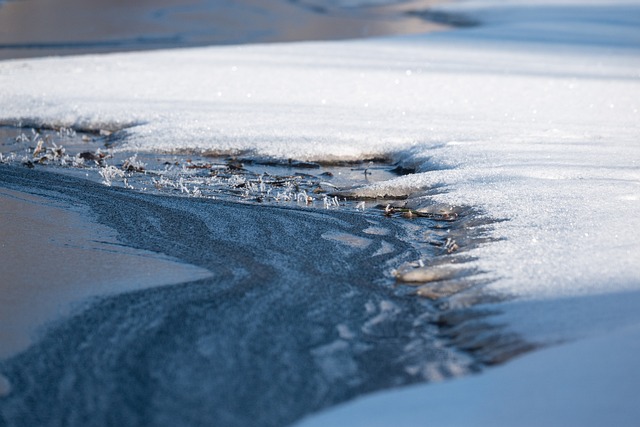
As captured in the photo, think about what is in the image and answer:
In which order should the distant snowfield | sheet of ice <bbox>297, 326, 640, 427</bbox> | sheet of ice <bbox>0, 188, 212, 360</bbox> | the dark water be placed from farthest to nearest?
1. the distant snowfield
2. sheet of ice <bbox>0, 188, 212, 360</bbox>
3. the dark water
4. sheet of ice <bbox>297, 326, 640, 427</bbox>

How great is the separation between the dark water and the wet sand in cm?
1161

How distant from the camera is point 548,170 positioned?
6.17 m

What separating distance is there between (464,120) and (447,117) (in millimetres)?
215

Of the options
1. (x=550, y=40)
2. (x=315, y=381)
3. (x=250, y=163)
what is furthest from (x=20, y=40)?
(x=315, y=381)

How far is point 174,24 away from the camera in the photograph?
21750mm

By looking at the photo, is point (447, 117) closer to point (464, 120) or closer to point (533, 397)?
point (464, 120)

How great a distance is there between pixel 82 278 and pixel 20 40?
14.7 meters

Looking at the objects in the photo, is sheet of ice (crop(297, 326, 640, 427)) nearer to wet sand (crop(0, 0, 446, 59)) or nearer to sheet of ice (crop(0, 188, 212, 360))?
sheet of ice (crop(0, 188, 212, 360))

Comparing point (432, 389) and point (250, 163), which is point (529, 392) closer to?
point (432, 389)

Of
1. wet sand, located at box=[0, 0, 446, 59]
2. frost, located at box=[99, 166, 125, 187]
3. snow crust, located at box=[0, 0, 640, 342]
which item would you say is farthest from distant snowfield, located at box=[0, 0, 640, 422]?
wet sand, located at box=[0, 0, 446, 59]

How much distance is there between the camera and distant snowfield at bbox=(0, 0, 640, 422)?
4.20 m

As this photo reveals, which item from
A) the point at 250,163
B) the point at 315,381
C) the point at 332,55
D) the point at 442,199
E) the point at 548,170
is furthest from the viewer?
the point at 332,55

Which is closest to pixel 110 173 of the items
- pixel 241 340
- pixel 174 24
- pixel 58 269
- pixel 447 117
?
pixel 58 269

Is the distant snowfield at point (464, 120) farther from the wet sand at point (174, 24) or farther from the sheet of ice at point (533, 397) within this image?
the wet sand at point (174, 24)
